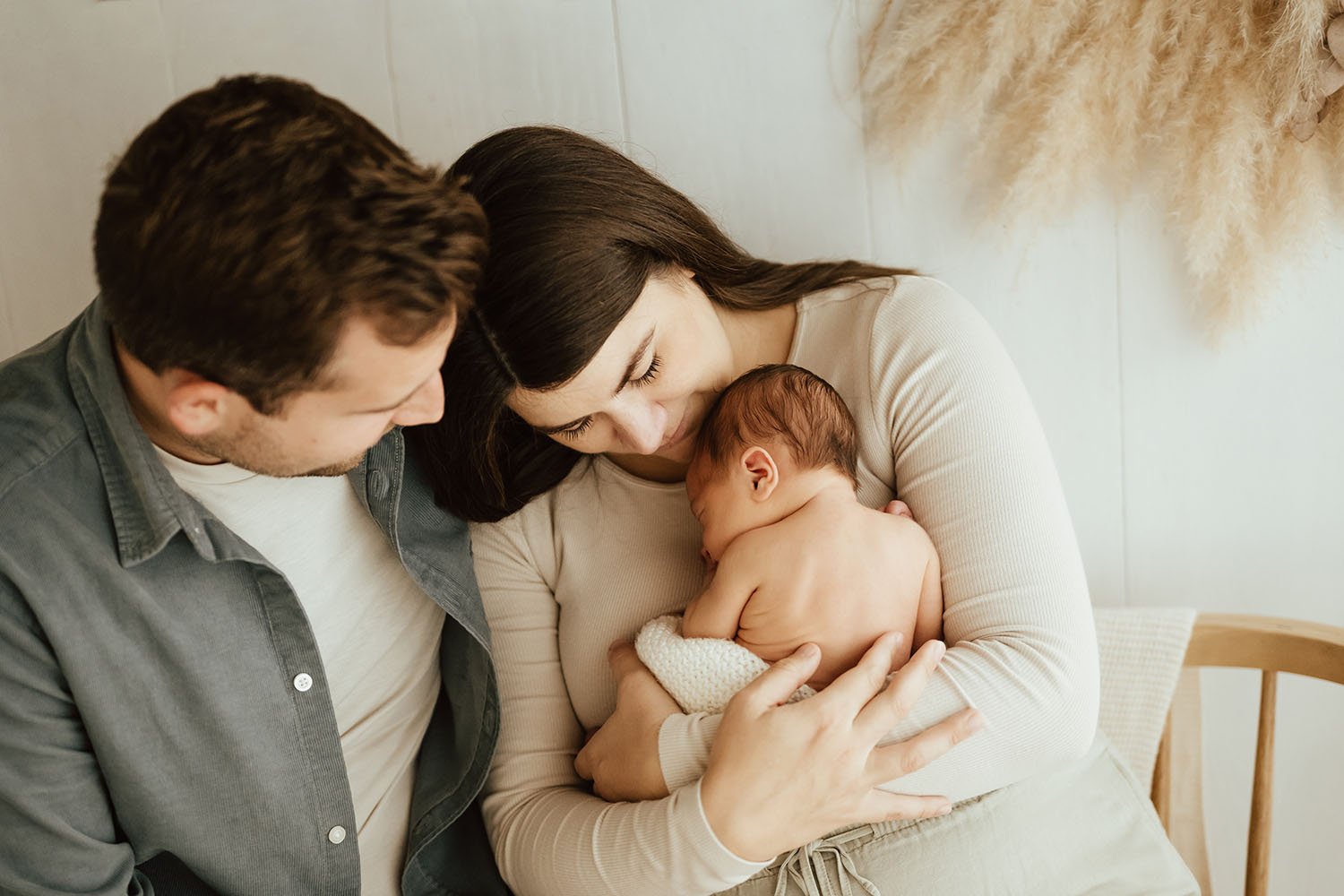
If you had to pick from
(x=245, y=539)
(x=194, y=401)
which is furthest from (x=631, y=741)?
(x=194, y=401)

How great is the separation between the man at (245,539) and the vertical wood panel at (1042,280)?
0.86 metres

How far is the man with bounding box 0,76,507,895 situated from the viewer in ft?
3.54

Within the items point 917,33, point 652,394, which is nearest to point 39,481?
point 652,394

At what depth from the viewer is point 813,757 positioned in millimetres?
1235

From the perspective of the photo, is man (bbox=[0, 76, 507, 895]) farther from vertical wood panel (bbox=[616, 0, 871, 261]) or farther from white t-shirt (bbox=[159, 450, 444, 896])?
vertical wood panel (bbox=[616, 0, 871, 261])

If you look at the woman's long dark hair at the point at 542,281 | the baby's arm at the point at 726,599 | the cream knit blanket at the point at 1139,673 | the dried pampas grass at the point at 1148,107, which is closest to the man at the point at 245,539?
the woman's long dark hair at the point at 542,281

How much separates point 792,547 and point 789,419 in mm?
167

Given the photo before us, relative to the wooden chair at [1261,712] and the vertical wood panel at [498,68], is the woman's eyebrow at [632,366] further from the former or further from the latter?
the wooden chair at [1261,712]

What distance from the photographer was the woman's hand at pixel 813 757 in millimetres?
1237

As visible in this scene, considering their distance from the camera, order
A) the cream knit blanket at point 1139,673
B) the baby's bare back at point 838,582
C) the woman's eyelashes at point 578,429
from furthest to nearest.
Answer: the cream knit blanket at point 1139,673 → the woman's eyelashes at point 578,429 → the baby's bare back at point 838,582

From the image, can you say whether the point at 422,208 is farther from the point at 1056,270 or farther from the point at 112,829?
the point at 1056,270

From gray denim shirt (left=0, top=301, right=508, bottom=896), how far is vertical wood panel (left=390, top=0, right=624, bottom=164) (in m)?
0.60

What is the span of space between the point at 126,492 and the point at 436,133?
84cm

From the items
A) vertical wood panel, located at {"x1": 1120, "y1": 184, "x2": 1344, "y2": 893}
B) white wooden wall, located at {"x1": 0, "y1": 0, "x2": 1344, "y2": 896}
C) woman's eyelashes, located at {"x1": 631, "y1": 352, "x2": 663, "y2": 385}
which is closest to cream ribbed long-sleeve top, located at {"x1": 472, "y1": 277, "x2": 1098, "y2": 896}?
woman's eyelashes, located at {"x1": 631, "y1": 352, "x2": 663, "y2": 385}
